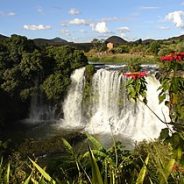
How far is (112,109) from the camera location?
84.4 ft

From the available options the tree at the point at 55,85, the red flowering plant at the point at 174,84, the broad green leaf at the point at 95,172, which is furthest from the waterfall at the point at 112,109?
the broad green leaf at the point at 95,172

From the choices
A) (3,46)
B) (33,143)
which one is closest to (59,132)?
(33,143)

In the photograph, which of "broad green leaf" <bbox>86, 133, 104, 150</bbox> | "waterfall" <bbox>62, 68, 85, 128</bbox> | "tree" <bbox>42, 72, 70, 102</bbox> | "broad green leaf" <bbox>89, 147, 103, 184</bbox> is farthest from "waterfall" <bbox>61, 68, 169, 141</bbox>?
"broad green leaf" <bbox>89, 147, 103, 184</bbox>

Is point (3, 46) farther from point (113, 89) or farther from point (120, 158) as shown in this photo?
point (120, 158)

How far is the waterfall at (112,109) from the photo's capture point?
23.2 metres

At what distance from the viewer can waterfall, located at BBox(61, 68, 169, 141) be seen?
23250 millimetres

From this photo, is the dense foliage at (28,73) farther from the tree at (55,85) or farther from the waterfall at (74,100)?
the waterfall at (74,100)

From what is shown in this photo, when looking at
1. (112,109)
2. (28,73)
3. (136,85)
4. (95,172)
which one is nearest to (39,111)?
(28,73)

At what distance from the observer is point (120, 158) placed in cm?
590

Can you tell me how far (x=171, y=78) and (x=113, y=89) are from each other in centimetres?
2231

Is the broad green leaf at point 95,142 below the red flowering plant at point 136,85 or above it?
below

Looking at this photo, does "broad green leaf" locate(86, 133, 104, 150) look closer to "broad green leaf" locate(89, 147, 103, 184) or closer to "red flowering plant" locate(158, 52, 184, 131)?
"red flowering plant" locate(158, 52, 184, 131)

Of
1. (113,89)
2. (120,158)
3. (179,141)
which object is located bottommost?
(113,89)

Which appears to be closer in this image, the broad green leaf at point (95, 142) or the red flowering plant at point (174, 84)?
the red flowering plant at point (174, 84)
